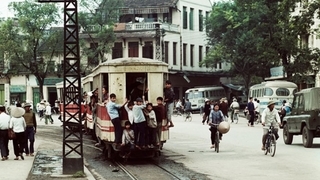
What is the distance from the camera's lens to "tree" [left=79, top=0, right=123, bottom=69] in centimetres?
7869

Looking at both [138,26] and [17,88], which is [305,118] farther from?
[17,88]

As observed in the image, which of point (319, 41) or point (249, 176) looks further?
point (319, 41)

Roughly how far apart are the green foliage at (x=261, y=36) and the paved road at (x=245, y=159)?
41.0 feet

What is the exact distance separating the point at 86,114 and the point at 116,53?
1893 inches

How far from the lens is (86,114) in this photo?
36125 millimetres

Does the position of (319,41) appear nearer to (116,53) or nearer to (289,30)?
(289,30)

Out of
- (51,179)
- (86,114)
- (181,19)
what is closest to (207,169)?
(51,179)

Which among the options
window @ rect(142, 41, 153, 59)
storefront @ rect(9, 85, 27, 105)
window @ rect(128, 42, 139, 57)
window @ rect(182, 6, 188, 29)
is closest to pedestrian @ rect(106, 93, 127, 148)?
window @ rect(142, 41, 153, 59)

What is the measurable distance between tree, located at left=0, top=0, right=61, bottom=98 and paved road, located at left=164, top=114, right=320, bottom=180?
44.0 m

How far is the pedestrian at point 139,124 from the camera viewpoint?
2278 cm

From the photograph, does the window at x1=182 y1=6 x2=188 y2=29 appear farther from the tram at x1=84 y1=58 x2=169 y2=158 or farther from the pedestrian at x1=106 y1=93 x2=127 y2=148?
the pedestrian at x1=106 y1=93 x2=127 y2=148

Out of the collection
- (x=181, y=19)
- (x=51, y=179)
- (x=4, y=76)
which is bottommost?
(x=51, y=179)

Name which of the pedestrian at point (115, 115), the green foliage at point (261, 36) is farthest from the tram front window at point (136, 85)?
the green foliage at point (261, 36)

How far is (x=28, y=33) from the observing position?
77.9 meters
